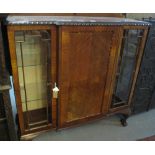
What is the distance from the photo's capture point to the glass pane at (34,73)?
113cm

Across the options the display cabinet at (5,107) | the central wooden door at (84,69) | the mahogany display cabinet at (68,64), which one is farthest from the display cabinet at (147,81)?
the display cabinet at (5,107)

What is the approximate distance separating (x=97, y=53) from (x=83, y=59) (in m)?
0.12

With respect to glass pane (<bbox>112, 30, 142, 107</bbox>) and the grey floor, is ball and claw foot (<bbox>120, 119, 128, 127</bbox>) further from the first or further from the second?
glass pane (<bbox>112, 30, 142, 107</bbox>)

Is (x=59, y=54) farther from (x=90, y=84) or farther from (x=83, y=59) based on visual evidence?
(x=90, y=84)

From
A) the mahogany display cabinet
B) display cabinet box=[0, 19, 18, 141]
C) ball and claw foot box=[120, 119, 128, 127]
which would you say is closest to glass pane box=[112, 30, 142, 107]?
the mahogany display cabinet

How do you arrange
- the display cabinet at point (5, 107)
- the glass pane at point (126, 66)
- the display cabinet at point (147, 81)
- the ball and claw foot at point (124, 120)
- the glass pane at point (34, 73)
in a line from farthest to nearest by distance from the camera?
the ball and claw foot at point (124, 120) → the display cabinet at point (147, 81) → the glass pane at point (126, 66) → the glass pane at point (34, 73) → the display cabinet at point (5, 107)

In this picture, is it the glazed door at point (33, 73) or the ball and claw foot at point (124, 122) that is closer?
the glazed door at point (33, 73)

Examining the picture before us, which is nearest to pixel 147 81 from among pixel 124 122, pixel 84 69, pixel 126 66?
pixel 126 66

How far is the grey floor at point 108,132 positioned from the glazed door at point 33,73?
30 centimetres

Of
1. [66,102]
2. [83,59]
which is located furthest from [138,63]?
[66,102]

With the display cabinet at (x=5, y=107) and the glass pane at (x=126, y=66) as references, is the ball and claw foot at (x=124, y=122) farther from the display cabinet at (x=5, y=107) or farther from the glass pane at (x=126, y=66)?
the display cabinet at (x=5, y=107)

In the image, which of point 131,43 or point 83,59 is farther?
point 131,43

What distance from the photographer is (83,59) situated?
4.17 feet

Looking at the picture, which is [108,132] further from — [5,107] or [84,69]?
[5,107]
